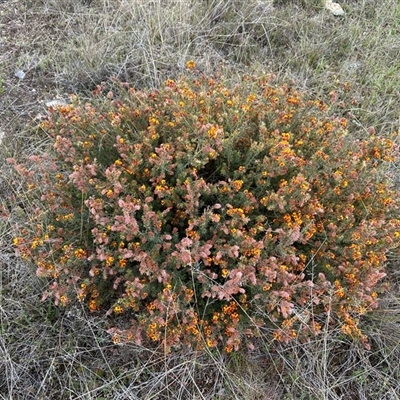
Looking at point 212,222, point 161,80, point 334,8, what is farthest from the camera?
point 334,8

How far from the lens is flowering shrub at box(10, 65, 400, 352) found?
230cm

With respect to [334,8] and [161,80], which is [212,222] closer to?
[161,80]

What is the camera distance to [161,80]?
3762 millimetres

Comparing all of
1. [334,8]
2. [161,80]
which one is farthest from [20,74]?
[334,8]

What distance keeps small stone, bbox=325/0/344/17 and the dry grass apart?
0.22ft

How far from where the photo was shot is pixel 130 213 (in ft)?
7.47

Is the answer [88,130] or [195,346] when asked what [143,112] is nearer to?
[88,130]

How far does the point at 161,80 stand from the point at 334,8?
6.67ft

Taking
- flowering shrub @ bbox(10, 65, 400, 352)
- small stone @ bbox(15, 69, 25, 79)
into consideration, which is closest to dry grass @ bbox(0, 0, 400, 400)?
small stone @ bbox(15, 69, 25, 79)

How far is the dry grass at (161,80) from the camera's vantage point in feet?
8.02

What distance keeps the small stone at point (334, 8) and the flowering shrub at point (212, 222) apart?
2240mm

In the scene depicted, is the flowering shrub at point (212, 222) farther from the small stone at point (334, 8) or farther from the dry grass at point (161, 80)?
the small stone at point (334, 8)

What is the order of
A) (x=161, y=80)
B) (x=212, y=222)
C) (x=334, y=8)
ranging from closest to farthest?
(x=212, y=222) < (x=161, y=80) < (x=334, y=8)

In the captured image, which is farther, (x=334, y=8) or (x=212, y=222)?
(x=334, y=8)
